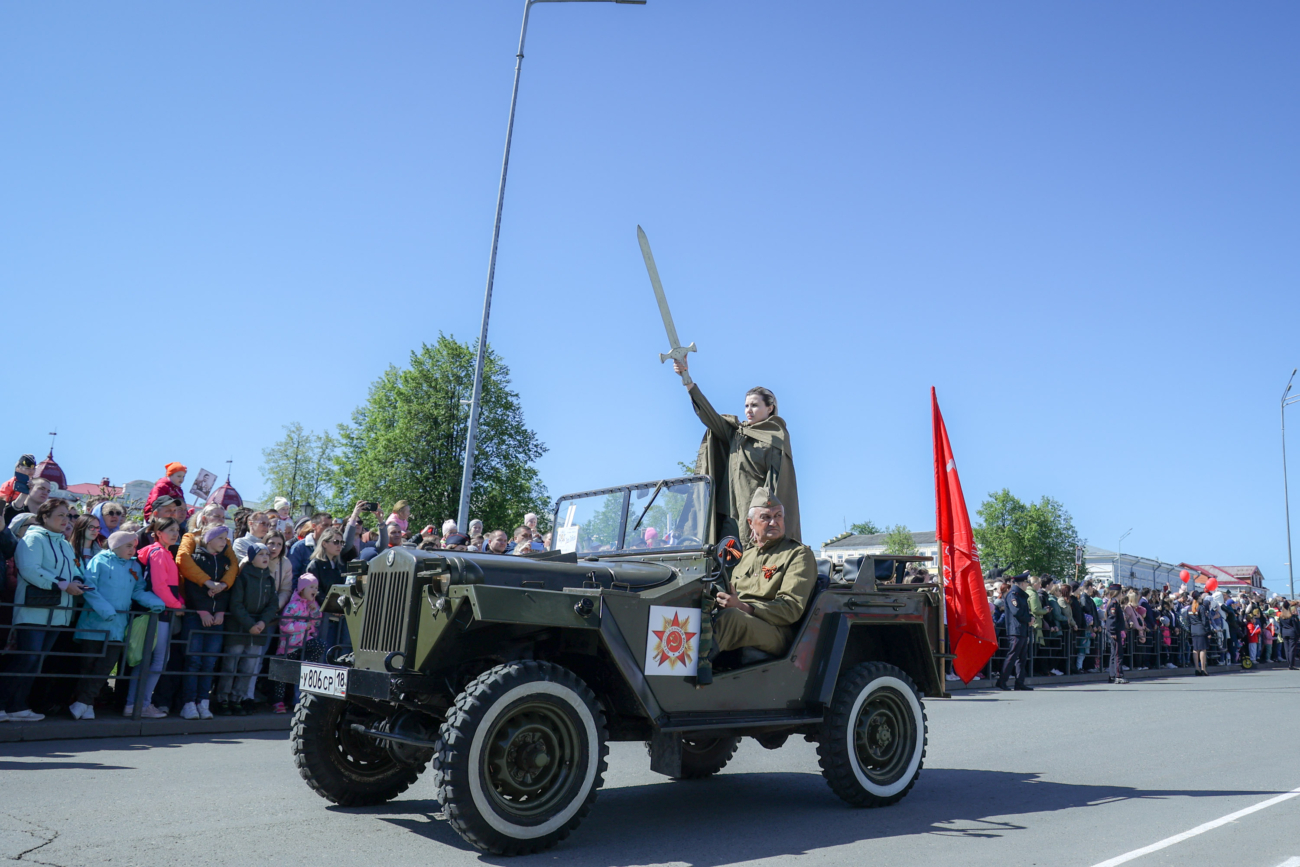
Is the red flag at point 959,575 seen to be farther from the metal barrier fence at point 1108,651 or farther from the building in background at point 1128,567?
the building in background at point 1128,567

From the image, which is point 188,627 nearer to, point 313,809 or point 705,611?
point 313,809

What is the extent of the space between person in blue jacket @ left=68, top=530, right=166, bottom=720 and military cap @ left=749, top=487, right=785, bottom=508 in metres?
5.97

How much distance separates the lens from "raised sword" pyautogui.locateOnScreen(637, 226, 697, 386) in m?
7.50

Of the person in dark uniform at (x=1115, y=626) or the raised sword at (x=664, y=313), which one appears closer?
the raised sword at (x=664, y=313)

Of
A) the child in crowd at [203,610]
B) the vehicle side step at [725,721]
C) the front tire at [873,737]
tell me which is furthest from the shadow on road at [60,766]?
the front tire at [873,737]

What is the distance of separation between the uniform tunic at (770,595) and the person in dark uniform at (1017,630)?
43.2 ft

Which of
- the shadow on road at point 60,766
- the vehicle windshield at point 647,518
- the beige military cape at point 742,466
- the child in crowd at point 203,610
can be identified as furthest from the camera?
the child in crowd at point 203,610

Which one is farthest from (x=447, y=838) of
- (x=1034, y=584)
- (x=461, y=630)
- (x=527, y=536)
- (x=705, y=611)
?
(x=1034, y=584)

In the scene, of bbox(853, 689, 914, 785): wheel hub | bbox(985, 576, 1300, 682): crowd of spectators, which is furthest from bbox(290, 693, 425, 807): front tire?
bbox(985, 576, 1300, 682): crowd of spectators

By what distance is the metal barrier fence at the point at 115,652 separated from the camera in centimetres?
856

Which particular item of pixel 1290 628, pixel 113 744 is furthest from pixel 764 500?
pixel 1290 628

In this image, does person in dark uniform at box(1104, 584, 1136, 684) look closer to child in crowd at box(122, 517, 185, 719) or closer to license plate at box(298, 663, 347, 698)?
child in crowd at box(122, 517, 185, 719)

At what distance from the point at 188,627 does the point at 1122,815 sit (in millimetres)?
8108

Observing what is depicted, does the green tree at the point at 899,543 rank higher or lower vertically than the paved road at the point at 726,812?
higher
